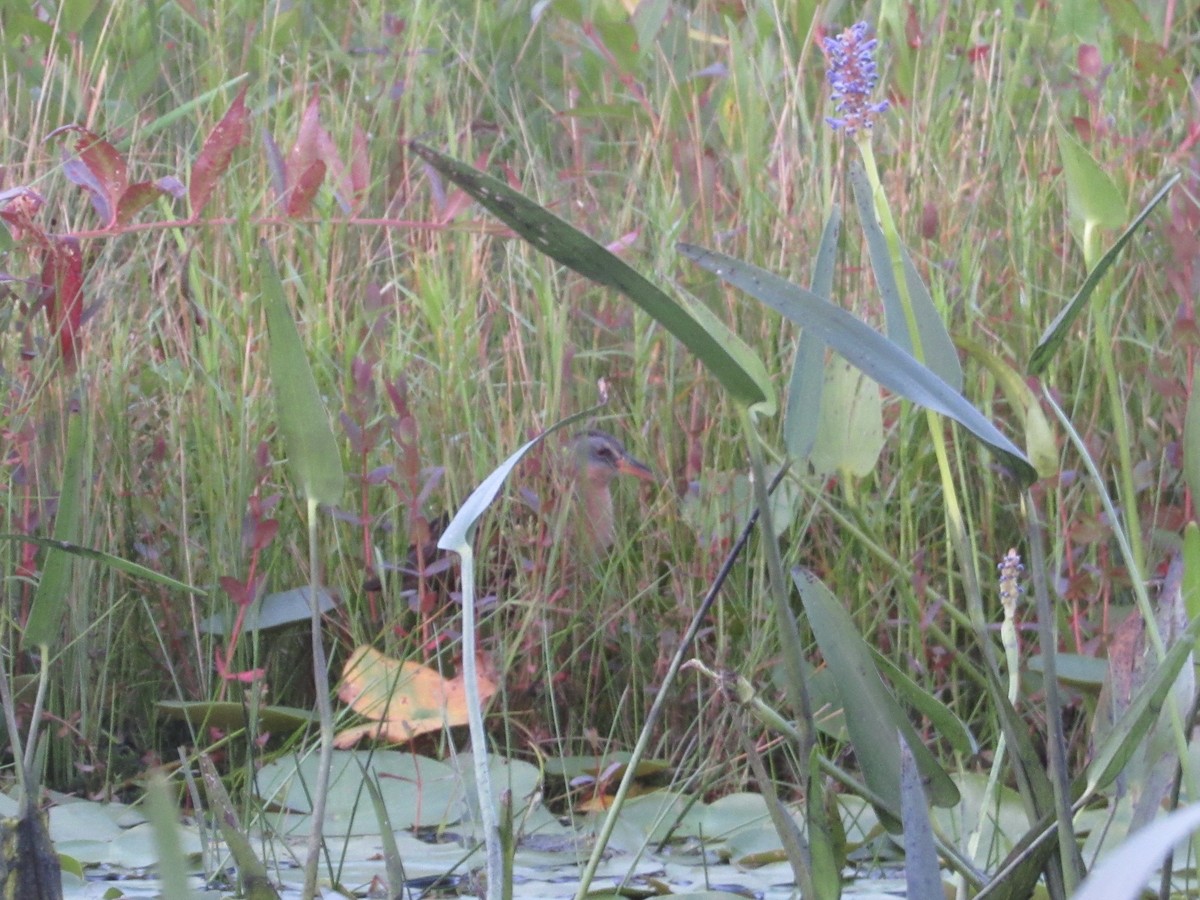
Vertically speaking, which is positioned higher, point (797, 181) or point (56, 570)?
point (797, 181)

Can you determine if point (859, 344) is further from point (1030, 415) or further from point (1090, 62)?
point (1090, 62)

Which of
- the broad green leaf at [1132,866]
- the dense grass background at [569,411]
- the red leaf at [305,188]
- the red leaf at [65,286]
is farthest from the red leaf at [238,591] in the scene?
the broad green leaf at [1132,866]

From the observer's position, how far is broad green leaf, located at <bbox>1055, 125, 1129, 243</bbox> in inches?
40.6

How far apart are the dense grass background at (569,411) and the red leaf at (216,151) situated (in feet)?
0.11

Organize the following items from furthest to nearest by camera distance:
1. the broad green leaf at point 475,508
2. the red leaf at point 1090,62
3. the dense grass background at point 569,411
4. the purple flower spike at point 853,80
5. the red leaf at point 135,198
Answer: the red leaf at point 1090,62, the dense grass background at point 569,411, the red leaf at point 135,198, the purple flower spike at point 853,80, the broad green leaf at point 475,508

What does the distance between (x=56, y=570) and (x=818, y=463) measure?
0.56 metres

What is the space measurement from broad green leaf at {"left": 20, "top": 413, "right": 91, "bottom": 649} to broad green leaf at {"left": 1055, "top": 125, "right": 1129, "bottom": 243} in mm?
707

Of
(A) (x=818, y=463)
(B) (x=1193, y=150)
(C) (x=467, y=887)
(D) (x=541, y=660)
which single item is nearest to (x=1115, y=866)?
(A) (x=818, y=463)

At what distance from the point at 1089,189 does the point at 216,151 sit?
83 cm

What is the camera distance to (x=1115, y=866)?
34 centimetres

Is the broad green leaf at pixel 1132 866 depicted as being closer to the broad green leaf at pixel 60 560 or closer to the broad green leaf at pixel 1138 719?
the broad green leaf at pixel 1138 719

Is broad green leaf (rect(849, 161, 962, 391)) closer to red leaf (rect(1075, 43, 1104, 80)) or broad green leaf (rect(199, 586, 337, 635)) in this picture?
broad green leaf (rect(199, 586, 337, 635))

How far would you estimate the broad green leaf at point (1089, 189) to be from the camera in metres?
1.03

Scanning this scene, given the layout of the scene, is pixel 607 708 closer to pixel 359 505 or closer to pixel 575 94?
pixel 359 505
